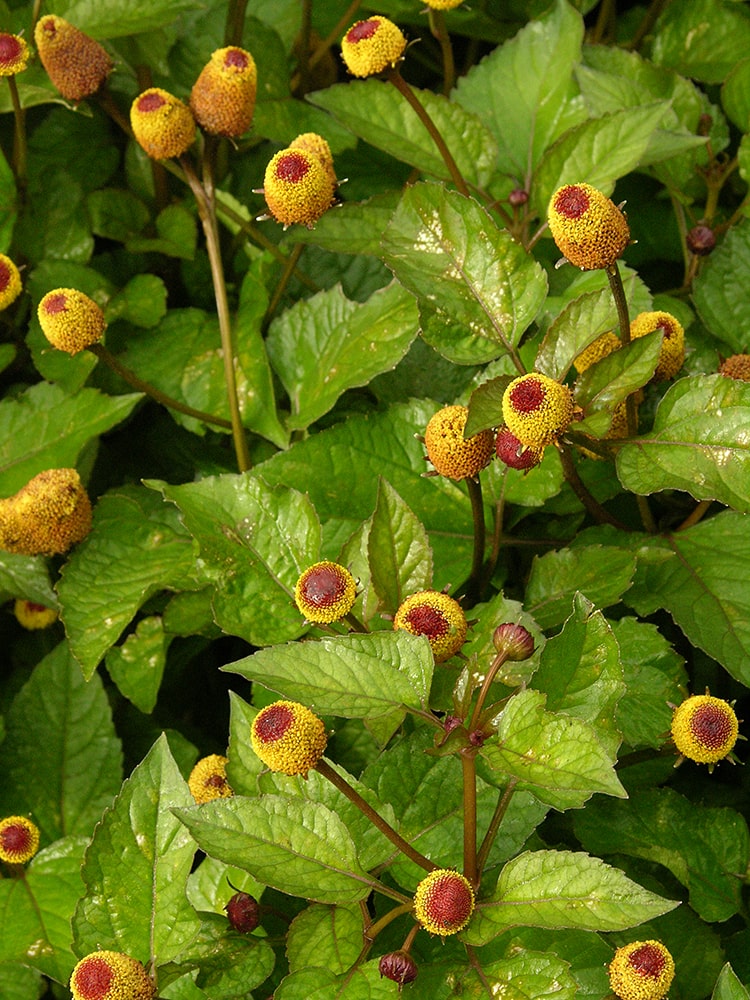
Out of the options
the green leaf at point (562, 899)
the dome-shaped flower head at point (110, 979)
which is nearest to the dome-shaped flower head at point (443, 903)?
the green leaf at point (562, 899)

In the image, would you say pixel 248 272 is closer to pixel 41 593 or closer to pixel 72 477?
pixel 72 477

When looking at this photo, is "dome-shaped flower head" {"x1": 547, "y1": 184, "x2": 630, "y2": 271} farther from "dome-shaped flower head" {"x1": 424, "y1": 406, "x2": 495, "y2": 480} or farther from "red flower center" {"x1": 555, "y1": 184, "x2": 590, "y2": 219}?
"dome-shaped flower head" {"x1": 424, "y1": 406, "x2": 495, "y2": 480}

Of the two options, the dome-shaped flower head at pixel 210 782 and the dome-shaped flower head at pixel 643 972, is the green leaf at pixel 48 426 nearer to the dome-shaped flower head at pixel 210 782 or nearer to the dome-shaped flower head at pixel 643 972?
the dome-shaped flower head at pixel 210 782

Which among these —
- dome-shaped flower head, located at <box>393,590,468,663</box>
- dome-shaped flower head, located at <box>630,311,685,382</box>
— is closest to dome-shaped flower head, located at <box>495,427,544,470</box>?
dome-shaped flower head, located at <box>393,590,468,663</box>

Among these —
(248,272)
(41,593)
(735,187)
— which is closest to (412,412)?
(248,272)

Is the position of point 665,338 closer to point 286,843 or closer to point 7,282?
point 286,843
